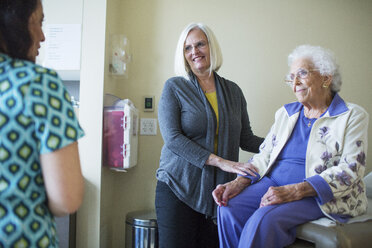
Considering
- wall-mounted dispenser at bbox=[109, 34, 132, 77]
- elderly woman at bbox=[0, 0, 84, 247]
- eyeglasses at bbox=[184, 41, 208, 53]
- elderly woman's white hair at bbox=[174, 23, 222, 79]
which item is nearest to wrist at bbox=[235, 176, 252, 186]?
elderly woman's white hair at bbox=[174, 23, 222, 79]

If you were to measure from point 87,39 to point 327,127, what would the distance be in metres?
1.51

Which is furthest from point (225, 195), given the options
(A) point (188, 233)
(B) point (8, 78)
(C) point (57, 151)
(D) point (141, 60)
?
(D) point (141, 60)

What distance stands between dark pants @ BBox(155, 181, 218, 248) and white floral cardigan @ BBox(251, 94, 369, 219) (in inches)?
23.7

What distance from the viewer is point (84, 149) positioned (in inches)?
75.7

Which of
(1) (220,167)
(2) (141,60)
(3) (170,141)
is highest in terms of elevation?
(2) (141,60)

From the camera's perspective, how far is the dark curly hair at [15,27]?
25.8 inches

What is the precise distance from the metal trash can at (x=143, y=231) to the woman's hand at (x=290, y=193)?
0.97 metres

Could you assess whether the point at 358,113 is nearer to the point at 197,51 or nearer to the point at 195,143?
the point at 195,143

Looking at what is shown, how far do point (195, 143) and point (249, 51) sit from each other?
1008 mm

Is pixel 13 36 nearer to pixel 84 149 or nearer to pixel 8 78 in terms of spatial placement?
pixel 8 78

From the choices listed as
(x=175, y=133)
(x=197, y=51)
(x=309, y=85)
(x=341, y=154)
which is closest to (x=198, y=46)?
(x=197, y=51)

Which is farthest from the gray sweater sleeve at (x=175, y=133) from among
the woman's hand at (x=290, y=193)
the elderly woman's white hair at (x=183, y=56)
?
the woman's hand at (x=290, y=193)

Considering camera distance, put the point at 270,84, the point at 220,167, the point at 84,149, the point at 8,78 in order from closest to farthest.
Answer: the point at 8,78 → the point at 220,167 → the point at 84,149 → the point at 270,84

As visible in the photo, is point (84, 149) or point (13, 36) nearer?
point (13, 36)
